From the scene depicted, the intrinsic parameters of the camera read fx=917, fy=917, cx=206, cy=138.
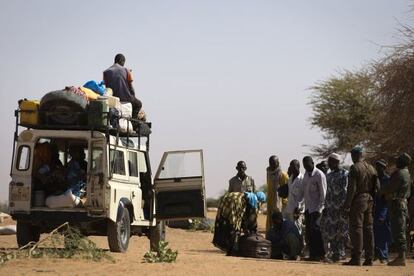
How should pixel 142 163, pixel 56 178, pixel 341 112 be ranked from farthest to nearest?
pixel 341 112
pixel 142 163
pixel 56 178

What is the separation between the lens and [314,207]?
1581 cm

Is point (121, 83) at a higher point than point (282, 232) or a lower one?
higher

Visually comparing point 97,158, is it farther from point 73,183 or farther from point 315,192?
point 315,192

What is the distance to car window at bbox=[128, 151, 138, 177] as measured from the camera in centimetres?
1629

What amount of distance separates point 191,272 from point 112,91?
5.63 m

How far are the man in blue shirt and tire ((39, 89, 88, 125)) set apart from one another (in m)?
3.80

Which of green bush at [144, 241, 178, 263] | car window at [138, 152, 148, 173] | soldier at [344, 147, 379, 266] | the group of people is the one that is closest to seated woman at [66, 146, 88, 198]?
car window at [138, 152, 148, 173]

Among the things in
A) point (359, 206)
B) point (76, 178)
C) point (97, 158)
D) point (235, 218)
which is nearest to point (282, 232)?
point (235, 218)

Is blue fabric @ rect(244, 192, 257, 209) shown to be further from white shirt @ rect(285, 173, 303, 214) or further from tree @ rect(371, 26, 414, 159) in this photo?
tree @ rect(371, 26, 414, 159)

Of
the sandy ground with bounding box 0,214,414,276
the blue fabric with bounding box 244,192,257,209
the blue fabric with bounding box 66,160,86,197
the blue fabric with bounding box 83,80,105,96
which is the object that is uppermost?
the blue fabric with bounding box 83,80,105,96

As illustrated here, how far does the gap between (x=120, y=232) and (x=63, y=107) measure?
2.29 meters

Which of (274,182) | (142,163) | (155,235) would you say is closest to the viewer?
(142,163)

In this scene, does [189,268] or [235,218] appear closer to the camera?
[189,268]

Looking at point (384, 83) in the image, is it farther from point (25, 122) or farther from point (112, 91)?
point (25, 122)
